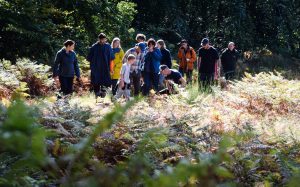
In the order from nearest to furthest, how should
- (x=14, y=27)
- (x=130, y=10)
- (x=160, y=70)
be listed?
1. (x=14, y=27)
2. (x=160, y=70)
3. (x=130, y=10)

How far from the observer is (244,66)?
2556 cm

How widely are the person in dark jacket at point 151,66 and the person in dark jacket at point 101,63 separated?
870 mm

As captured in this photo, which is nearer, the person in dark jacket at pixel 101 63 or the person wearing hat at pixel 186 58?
the person in dark jacket at pixel 101 63

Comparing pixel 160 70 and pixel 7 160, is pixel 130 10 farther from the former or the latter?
pixel 7 160

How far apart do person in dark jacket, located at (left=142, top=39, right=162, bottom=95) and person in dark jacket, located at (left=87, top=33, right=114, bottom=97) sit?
0.87m

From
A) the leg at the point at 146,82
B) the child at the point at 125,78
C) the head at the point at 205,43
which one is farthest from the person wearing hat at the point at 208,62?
the child at the point at 125,78

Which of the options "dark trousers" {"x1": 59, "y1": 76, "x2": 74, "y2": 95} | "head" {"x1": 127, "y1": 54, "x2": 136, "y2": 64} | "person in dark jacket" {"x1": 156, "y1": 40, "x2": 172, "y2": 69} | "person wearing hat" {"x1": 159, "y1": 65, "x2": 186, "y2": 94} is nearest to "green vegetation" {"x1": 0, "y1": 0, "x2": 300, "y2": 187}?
"dark trousers" {"x1": 59, "y1": 76, "x2": 74, "y2": 95}

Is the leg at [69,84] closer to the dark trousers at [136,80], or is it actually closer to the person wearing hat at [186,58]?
the dark trousers at [136,80]

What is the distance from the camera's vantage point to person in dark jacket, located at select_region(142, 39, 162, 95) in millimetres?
12039

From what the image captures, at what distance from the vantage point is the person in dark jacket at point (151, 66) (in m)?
12.0

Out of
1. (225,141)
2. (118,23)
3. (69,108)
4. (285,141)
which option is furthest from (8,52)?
(225,141)

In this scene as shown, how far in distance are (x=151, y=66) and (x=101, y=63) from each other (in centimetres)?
121

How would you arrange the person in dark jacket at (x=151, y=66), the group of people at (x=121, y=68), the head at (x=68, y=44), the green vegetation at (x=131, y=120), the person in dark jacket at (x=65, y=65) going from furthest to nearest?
the person in dark jacket at (x=151, y=66)
the group of people at (x=121, y=68)
the person in dark jacket at (x=65, y=65)
the head at (x=68, y=44)
the green vegetation at (x=131, y=120)

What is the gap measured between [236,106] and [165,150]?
4731mm
